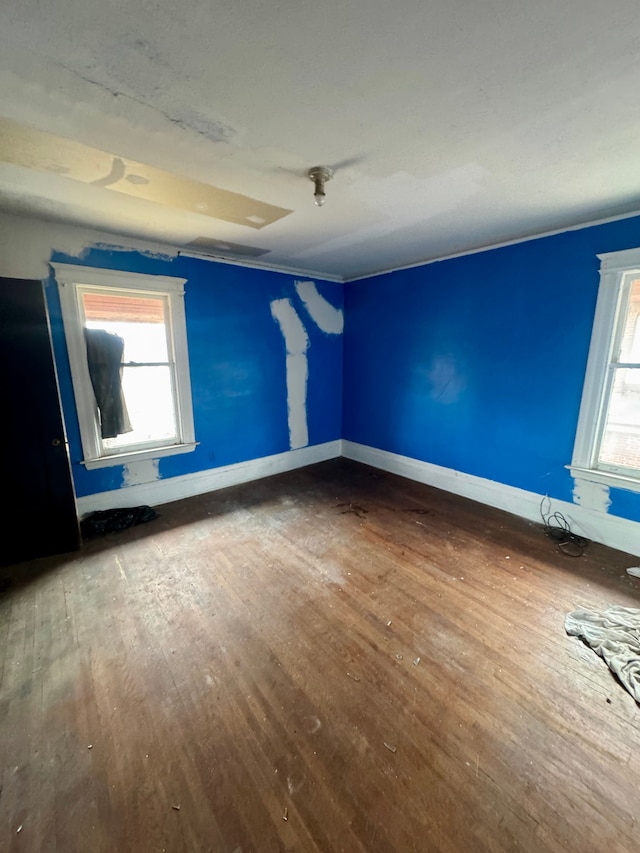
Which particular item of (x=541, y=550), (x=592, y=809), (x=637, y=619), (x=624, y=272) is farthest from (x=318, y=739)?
(x=624, y=272)

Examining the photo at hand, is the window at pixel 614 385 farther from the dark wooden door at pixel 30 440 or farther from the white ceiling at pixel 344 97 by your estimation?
the dark wooden door at pixel 30 440

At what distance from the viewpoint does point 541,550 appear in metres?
2.64

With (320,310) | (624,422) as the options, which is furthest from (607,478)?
(320,310)

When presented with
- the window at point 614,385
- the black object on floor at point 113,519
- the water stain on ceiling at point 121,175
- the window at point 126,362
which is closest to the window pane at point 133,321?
the window at point 126,362

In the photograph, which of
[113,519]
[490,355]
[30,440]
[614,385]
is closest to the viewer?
[30,440]

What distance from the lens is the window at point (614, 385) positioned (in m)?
2.46

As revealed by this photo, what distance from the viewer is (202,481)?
145 inches

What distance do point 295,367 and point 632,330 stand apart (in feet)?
10.3

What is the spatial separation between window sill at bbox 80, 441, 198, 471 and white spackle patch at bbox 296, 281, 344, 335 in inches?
85.0

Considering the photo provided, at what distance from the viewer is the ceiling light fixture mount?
1.77 m

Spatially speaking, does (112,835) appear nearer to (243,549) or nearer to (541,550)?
(243,549)

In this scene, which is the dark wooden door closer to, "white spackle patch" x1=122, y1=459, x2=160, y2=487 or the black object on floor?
the black object on floor

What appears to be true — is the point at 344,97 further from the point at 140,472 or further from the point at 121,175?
the point at 140,472

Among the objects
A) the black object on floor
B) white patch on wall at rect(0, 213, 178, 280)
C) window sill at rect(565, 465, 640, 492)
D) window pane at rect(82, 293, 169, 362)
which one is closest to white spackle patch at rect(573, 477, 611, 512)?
window sill at rect(565, 465, 640, 492)
